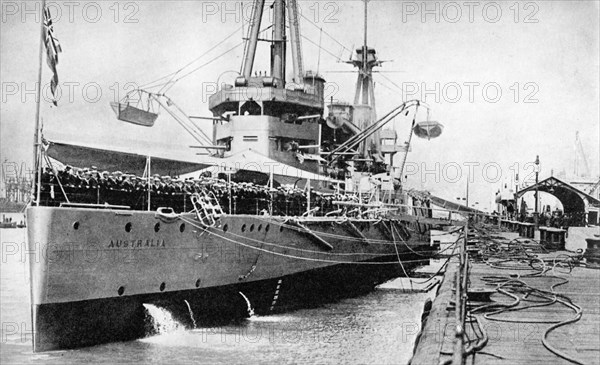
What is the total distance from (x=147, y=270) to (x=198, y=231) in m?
1.38

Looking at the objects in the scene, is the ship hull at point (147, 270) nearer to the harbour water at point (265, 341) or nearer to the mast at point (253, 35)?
the harbour water at point (265, 341)

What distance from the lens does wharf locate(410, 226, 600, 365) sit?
17.6 ft

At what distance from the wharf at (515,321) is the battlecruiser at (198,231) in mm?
4003

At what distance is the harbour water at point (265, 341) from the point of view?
27.5ft

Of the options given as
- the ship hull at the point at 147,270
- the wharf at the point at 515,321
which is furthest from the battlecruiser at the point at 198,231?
the wharf at the point at 515,321

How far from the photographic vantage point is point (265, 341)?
958 centimetres

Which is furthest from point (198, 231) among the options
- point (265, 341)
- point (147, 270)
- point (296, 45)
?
point (296, 45)

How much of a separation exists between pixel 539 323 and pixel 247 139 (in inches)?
533

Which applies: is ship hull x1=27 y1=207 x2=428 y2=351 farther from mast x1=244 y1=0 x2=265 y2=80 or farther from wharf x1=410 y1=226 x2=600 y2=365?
mast x1=244 y1=0 x2=265 y2=80

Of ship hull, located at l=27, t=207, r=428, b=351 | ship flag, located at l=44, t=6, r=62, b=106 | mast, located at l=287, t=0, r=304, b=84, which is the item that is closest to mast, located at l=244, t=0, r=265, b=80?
mast, located at l=287, t=0, r=304, b=84

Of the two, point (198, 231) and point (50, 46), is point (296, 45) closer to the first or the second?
point (198, 231)

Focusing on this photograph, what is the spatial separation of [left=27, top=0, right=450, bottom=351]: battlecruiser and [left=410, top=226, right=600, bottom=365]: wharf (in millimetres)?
4003

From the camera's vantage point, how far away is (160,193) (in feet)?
33.5

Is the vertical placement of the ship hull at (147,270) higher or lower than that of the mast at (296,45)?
lower
